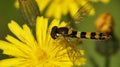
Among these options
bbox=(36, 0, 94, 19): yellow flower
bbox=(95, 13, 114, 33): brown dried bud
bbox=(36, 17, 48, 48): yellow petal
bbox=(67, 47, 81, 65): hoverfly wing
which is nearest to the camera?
bbox=(67, 47, 81, 65): hoverfly wing

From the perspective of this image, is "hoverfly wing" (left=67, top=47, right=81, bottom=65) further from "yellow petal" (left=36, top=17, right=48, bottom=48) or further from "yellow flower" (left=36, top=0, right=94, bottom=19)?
"yellow flower" (left=36, top=0, right=94, bottom=19)

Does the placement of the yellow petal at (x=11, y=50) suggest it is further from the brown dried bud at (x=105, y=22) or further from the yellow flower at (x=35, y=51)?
the brown dried bud at (x=105, y=22)

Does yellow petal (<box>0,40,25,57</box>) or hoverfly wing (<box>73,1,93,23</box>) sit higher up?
hoverfly wing (<box>73,1,93,23</box>)

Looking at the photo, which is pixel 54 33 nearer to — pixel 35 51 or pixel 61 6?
pixel 35 51

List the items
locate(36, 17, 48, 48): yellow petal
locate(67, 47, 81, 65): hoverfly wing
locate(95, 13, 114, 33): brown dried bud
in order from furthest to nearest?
locate(95, 13, 114, 33): brown dried bud < locate(36, 17, 48, 48): yellow petal < locate(67, 47, 81, 65): hoverfly wing

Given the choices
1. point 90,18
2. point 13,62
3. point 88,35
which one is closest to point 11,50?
point 13,62

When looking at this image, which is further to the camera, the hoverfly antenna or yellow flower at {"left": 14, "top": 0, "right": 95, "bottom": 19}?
yellow flower at {"left": 14, "top": 0, "right": 95, "bottom": 19}

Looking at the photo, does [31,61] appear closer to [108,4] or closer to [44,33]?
[44,33]

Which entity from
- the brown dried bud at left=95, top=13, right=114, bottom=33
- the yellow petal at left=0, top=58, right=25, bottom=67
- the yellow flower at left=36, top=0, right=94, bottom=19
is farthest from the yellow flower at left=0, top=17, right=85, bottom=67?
the yellow flower at left=36, top=0, right=94, bottom=19

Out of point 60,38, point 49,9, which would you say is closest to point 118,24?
point 49,9

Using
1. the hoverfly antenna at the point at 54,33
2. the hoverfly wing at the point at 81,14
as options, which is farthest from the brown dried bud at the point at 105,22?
the hoverfly antenna at the point at 54,33
